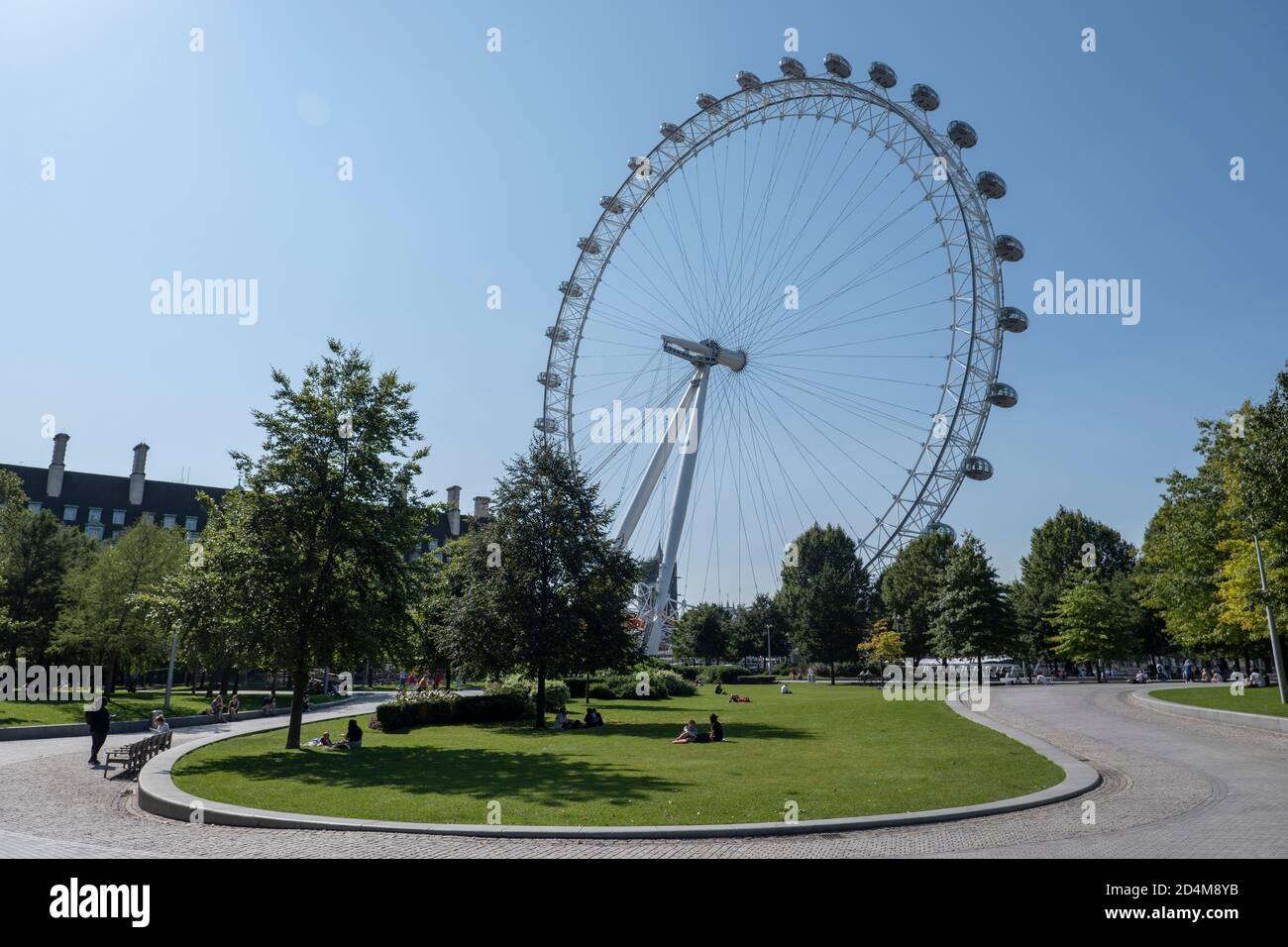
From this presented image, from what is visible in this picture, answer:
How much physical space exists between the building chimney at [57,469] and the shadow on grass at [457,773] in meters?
90.5

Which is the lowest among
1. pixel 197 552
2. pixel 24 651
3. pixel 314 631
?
pixel 24 651

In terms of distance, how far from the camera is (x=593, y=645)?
109 ft

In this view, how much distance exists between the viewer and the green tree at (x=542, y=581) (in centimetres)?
3288

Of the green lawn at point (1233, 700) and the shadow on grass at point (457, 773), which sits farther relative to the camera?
the green lawn at point (1233, 700)

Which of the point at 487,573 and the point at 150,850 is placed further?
the point at 487,573

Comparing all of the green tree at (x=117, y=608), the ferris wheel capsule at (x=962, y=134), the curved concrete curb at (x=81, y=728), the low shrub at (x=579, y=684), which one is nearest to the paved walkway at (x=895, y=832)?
the curved concrete curb at (x=81, y=728)

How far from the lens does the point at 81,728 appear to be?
30234 mm

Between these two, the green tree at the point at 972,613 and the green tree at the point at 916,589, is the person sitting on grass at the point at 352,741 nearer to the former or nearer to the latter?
the green tree at the point at 972,613

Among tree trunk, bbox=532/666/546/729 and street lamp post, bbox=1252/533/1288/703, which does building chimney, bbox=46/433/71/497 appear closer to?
tree trunk, bbox=532/666/546/729
